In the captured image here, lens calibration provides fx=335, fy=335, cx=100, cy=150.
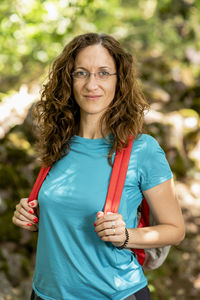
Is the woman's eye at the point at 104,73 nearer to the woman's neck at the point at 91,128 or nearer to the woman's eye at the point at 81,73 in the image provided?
the woman's eye at the point at 81,73

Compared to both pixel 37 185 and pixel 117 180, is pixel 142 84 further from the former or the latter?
pixel 117 180

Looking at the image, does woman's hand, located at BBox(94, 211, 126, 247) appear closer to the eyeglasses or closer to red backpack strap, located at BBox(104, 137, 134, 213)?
red backpack strap, located at BBox(104, 137, 134, 213)

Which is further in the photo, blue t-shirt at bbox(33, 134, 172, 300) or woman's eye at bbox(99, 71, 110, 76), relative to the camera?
woman's eye at bbox(99, 71, 110, 76)

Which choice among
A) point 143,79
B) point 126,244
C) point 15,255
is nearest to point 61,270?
point 126,244

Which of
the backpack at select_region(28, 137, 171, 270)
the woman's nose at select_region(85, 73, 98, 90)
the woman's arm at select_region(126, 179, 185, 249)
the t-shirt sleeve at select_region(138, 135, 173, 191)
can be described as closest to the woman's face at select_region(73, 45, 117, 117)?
the woman's nose at select_region(85, 73, 98, 90)

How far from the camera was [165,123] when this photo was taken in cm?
732

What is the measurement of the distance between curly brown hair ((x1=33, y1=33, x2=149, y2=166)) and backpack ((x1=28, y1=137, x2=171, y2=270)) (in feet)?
0.23

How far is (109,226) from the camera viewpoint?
65.2 inches

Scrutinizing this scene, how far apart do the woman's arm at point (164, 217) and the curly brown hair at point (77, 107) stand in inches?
12.5

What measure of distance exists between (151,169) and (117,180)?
7.8 inches

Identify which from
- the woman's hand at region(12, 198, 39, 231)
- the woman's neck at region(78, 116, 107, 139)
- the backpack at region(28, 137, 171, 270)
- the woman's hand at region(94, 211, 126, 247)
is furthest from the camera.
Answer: the woman's neck at region(78, 116, 107, 139)

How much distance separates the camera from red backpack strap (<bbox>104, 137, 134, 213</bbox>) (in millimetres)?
1747

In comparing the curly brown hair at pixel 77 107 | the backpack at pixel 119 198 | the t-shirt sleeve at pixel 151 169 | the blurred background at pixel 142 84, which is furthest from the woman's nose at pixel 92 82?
the blurred background at pixel 142 84

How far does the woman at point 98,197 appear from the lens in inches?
70.9
